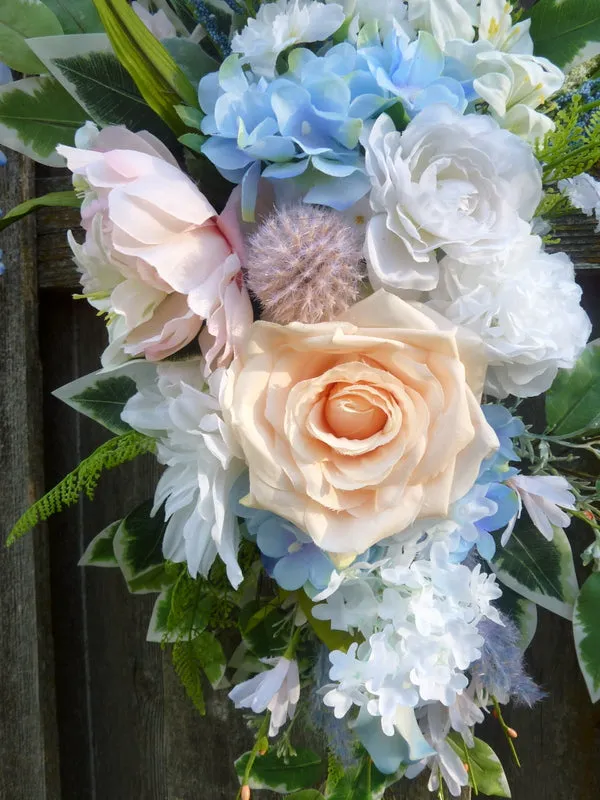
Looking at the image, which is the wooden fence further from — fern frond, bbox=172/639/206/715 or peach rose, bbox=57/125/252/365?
peach rose, bbox=57/125/252/365

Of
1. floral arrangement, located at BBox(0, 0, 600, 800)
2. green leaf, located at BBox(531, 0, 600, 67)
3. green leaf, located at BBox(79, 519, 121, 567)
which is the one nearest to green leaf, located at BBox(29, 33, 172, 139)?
floral arrangement, located at BBox(0, 0, 600, 800)

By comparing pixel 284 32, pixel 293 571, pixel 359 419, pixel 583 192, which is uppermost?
pixel 284 32

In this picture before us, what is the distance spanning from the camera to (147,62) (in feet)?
1.51

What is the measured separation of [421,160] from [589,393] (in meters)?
0.31

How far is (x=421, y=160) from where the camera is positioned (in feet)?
1.47

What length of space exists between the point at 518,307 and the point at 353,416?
141 millimetres

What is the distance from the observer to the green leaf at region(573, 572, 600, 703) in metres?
0.65

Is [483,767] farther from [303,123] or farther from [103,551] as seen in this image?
[303,123]

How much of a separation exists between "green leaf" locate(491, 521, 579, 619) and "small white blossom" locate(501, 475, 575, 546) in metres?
0.09

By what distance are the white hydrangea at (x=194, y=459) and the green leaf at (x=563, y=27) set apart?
39 cm

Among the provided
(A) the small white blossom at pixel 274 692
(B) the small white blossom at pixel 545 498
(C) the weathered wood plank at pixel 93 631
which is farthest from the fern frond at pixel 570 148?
(C) the weathered wood plank at pixel 93 631

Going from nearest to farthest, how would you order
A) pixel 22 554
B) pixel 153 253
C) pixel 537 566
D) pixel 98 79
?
pixel 153 253 < pixel 98 79 < pixel 537 566 < pixel 22 554

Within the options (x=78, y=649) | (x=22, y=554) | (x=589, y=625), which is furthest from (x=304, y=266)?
(x=78, y=649)

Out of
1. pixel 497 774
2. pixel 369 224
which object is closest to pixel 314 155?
pixel 369 224
